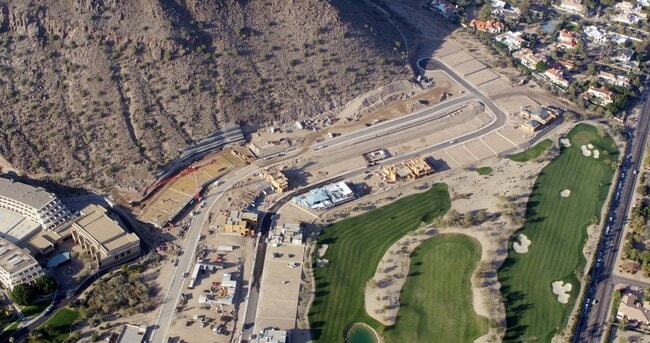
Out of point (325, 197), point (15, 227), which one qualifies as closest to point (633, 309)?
point (325, 197)

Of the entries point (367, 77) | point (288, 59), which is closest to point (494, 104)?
point (367, 77)

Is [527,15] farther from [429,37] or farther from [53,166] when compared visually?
[53,166]

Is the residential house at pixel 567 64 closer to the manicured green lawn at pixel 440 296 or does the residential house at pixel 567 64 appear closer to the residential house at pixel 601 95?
the residential house at pixel 601 95

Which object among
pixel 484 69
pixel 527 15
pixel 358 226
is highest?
pixel 527 15

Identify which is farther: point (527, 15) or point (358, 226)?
point (527, 15)

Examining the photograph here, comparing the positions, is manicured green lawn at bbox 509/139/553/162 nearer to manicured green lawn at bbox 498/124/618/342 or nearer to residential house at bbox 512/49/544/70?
manicured green lawn at bbox 498/124/618/342

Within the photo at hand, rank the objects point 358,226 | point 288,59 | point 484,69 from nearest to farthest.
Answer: point 358,226 → point 288,59 → point 484,69

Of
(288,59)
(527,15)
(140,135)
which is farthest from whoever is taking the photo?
(527,15)
